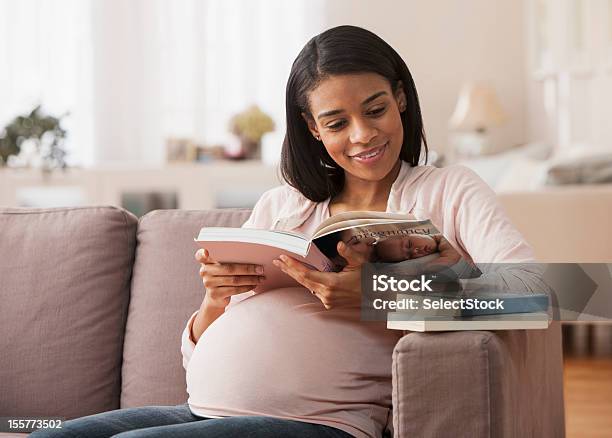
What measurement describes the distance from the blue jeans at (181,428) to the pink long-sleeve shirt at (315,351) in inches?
1.2

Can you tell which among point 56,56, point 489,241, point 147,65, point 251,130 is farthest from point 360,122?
point 56,56

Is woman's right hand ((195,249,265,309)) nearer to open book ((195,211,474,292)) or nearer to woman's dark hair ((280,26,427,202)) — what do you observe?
open book ((195,211,474,292))

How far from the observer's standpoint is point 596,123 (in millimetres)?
5477

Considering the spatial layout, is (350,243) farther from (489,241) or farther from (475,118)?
(475,118)

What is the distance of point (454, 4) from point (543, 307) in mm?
5587

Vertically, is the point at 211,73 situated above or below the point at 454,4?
below

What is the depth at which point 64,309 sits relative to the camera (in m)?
2.05

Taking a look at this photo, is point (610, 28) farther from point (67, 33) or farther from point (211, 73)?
point (67, 33)

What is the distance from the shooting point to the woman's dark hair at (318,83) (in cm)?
169

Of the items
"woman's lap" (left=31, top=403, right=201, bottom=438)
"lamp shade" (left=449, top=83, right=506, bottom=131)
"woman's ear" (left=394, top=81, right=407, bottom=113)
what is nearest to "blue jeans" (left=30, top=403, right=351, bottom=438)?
"woman's lap" (left=31, top=403, right=201, bottom=438)

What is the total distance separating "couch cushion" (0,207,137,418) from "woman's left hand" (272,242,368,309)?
2.25ft

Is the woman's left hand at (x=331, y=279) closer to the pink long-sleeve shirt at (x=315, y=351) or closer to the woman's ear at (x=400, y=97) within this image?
the pink long-sleeve shirt at (x=315, y=351)

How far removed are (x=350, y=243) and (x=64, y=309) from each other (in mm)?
834

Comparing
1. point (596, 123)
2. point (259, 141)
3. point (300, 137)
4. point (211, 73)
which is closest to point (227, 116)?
point (211, 73)
